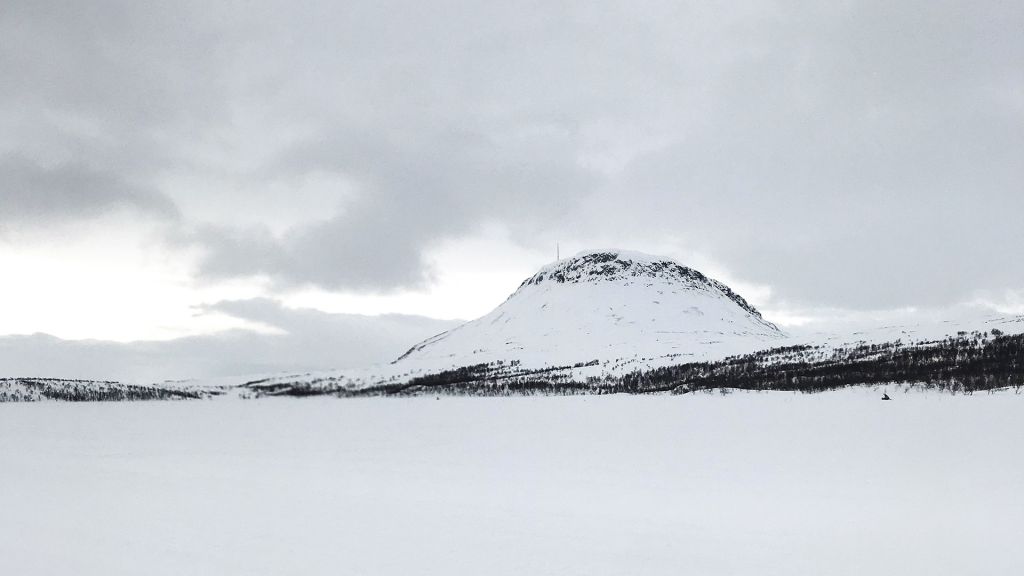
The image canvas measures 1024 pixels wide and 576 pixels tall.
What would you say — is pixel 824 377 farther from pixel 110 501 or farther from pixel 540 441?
pixel 110 501

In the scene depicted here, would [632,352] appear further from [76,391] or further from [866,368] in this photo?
[76,391]

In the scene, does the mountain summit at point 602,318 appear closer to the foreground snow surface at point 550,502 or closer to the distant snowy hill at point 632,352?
the distant snowy hill at point 632,352

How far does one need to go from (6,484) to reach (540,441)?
35.7ft

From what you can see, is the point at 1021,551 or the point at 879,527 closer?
the point at 1021,551

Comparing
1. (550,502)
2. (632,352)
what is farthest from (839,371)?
(632,352)

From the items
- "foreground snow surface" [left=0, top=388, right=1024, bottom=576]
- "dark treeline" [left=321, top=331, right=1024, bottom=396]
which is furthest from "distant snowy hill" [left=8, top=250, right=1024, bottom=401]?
"foreground snow surface" [left=0, top=388, right=1024, bottom=576]

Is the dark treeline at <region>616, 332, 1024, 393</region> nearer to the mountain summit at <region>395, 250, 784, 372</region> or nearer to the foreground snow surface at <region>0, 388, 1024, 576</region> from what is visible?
the foreground snow surface at <region>0, 388, 1024, 576</region>

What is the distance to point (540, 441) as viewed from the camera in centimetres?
1603

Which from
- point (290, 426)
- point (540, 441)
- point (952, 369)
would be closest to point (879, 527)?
point (540, 441)

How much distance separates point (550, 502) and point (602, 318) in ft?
468

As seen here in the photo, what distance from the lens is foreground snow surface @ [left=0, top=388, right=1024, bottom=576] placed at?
6.75m

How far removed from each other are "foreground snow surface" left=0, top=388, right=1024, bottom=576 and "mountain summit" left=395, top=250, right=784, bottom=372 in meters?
80.4

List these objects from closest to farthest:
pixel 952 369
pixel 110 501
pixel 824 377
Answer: pixel 110 501
pixel 952 369
pixel 824 377

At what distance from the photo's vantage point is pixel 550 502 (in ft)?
29.8
